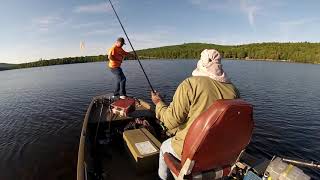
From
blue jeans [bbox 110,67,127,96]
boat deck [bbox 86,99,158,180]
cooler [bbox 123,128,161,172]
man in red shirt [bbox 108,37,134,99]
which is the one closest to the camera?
cooler [bbox 123,128,161,172]

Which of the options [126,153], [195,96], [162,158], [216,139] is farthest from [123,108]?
[216,139]

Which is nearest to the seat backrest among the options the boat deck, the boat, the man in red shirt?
the boat

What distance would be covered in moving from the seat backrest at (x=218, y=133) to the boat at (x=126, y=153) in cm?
24

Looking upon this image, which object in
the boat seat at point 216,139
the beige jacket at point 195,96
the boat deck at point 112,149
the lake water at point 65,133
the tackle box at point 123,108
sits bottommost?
the lake water at point 65,133

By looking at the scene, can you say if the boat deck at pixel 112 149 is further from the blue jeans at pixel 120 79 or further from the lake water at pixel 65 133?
the lake water at pixel 65 133

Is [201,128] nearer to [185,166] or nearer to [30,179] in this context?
[185,166]

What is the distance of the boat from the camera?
4.65 metres

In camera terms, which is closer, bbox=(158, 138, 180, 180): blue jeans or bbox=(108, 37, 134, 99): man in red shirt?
bbox=(158, 138, 180, 180): blue jeans

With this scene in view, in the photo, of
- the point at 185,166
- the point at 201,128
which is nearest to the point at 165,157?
the point at 185,166

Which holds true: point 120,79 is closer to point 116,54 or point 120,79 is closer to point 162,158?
point 116,54

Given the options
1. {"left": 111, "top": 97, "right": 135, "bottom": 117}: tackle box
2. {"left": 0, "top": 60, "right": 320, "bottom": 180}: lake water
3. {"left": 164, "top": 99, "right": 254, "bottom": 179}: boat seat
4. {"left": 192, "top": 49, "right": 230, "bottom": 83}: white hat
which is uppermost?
{"left": 192, "top": 49, "right": 230, "bottom": 83}: white hat

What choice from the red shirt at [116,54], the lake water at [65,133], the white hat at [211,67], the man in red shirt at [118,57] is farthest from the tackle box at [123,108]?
the white hat at [211,67]

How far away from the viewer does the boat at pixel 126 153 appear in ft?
15.3

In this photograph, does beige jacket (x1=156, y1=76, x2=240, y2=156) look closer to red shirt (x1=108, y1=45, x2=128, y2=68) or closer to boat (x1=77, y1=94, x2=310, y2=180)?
boat (x1=77, y1=94, x2=310, y2=180)
